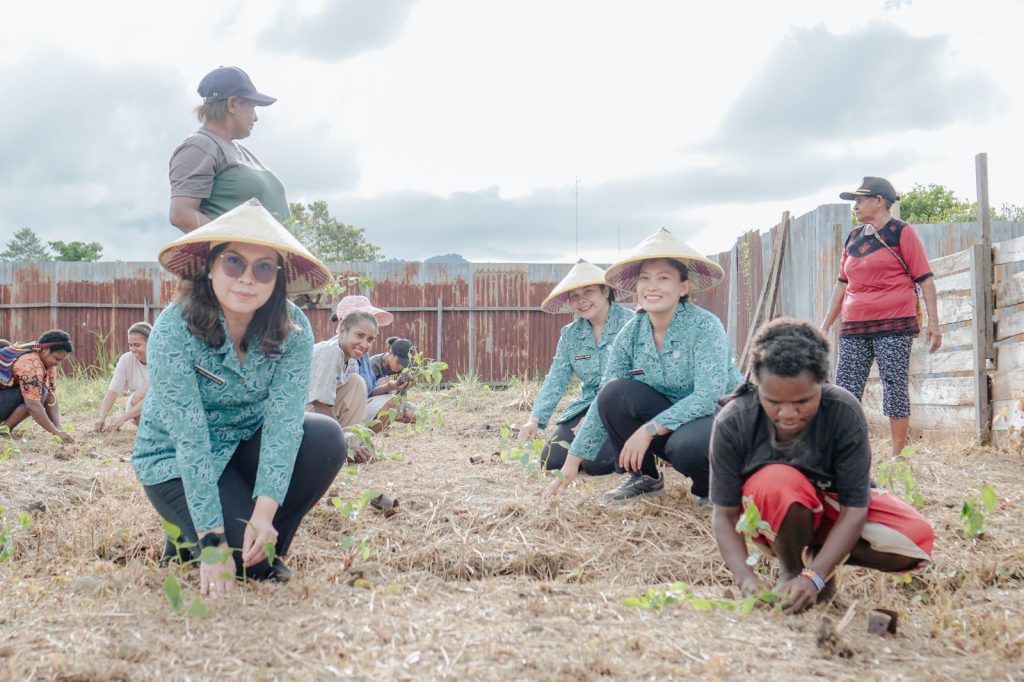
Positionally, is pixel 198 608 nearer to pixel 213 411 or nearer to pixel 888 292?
pixel 213 411

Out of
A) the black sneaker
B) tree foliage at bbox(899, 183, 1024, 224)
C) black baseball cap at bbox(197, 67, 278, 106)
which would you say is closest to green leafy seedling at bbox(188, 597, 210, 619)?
the black sneaker

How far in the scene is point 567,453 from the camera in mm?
4207

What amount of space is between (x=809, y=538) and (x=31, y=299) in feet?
42.7

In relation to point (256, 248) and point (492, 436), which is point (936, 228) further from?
point (256, 248)

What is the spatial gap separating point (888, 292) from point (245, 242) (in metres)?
3.81

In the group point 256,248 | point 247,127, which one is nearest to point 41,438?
point 247,127

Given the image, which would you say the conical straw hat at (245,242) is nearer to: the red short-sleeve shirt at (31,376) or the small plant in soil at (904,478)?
the small plant in soil at (904,478)

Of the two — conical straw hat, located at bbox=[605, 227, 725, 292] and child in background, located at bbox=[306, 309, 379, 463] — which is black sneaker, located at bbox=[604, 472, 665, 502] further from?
child in background, located at bbox=[306, 309, 379, 463]

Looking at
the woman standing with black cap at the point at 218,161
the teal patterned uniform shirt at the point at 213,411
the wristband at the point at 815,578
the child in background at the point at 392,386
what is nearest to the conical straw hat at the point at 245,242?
the teal patterned uniform shirt at the point at 213,411

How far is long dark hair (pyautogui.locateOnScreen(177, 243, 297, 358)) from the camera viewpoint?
2.66 metres

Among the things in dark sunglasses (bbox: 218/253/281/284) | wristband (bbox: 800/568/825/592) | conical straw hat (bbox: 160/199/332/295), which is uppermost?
conical straw hat (bbox: 160/199/332/295)

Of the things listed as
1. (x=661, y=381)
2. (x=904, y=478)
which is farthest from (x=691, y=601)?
(x=661, y=381)

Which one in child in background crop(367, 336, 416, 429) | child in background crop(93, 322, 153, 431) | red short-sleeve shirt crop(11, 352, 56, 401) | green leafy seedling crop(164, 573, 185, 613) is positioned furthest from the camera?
child in background crop(93, 322, 153, 431)

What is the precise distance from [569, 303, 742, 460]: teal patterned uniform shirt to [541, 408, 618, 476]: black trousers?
0.37 metres
